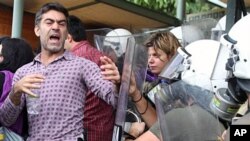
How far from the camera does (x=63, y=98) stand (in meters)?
2.45

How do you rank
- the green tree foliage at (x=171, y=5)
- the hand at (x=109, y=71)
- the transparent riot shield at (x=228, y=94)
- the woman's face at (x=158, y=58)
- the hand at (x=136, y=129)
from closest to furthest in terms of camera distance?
the transparent riot shield at (x=228, y=94) < the hand at (x=109, y=71) < the hand at (x=136, y=129) < the woman's face at (x=158, y=58) < the green tree foliage at (x=171, y=5)

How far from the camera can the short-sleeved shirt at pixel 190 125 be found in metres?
2.08

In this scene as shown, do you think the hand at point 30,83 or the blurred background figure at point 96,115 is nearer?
the hand at point 30,83

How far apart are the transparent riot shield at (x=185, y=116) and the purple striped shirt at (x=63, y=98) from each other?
40 centimetres

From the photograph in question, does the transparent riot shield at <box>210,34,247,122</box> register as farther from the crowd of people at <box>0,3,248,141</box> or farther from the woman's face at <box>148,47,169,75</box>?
the woman's face at <box>148,47,169,75</box>

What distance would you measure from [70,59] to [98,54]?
56 cm

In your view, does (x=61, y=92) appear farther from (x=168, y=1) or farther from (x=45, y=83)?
(x=168, y=1)

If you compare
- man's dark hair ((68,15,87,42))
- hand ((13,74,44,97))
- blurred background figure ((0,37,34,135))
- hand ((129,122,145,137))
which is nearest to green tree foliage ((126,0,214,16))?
man's dark hair ((68,15,87,42))

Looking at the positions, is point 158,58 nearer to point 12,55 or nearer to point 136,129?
point 136,129

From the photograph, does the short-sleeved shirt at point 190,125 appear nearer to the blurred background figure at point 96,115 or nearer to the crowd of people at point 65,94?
the crowd of people at point 65,94

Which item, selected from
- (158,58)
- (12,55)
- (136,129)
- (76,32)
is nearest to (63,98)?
(136,129)

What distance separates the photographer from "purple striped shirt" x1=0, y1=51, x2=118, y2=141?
2.43 metres

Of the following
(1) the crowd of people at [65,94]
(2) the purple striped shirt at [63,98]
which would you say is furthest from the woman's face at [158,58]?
(2) the purple striped shirt at [63,98]

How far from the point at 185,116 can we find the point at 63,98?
0.71 metres
